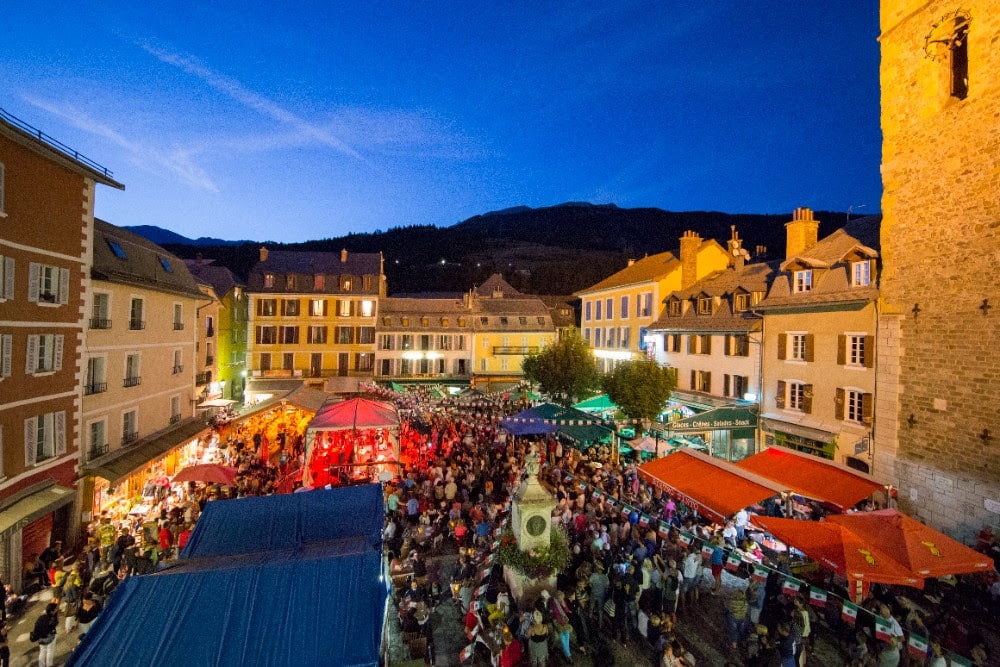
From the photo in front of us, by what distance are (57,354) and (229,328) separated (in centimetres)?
Result: 2695

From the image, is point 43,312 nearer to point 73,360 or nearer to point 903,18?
point 73,360

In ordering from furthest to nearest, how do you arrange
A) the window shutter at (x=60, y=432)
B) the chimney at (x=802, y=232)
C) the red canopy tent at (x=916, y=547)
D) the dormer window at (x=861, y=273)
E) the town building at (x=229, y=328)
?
the town building at (x=229, y=328), the chimney at (x=802, y=232), the dormer window at (x=861, y=273), the window shutter at (x=60, y=432), the red canopy tent at (x=916, y=547)

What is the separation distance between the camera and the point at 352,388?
3838cm

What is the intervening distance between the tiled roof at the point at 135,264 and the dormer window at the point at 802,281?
25.8 meters

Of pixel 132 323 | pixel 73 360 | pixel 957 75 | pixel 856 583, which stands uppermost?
pixel 957 75

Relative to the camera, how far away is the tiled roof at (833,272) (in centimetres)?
1847

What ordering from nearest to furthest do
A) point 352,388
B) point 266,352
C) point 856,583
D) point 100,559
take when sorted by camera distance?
point 856,583 < point 100,559 < point 352,388 < point 266,352

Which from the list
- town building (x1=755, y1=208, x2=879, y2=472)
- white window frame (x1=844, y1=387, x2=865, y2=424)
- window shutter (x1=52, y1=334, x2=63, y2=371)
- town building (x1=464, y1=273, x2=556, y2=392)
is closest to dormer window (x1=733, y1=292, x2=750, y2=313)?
town building (x1=755, y1=208, x2=879, y2=472)

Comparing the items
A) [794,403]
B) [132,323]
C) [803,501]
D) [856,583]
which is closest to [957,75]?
[794,403]

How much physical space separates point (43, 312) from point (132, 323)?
5199mm

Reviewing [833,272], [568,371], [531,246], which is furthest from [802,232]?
[531,246]

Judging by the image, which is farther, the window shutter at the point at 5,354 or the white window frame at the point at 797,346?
the white window frame at the point at 797,346

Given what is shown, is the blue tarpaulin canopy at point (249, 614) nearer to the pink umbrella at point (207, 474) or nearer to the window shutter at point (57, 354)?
the pink umbrella at point (207, 474)

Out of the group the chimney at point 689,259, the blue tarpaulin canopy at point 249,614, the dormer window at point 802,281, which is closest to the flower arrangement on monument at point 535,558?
the blue tarpaulin canopy at point 249,614
